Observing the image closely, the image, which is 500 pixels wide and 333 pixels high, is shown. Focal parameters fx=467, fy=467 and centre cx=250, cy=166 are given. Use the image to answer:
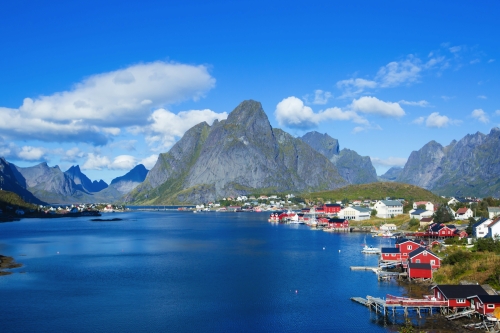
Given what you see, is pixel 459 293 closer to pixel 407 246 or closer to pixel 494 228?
pixel 407 246

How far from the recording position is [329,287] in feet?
122

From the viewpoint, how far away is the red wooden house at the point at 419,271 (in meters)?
39.2

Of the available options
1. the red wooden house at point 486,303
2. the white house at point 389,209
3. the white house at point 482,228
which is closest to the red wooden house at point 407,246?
the white house at point 482,228

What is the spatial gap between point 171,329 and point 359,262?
90.2 ft

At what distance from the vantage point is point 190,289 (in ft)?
121

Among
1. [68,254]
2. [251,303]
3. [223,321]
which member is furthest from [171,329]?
[68,254]

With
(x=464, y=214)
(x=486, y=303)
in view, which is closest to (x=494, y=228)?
(x=486, y=303)

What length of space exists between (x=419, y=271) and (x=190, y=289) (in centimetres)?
1933

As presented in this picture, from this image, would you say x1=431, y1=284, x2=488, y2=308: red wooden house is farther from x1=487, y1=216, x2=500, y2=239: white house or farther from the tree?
the tree

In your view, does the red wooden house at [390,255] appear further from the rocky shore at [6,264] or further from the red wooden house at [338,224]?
the red wooden house at [338,224]

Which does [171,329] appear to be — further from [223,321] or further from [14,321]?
[14,321]

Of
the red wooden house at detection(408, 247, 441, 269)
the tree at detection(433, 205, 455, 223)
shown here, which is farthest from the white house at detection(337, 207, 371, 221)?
the red wooden house at detection(408, 247, 441, 269)

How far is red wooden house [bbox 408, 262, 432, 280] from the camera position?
39156mm

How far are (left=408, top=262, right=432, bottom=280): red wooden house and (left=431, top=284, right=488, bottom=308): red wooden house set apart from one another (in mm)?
9274
